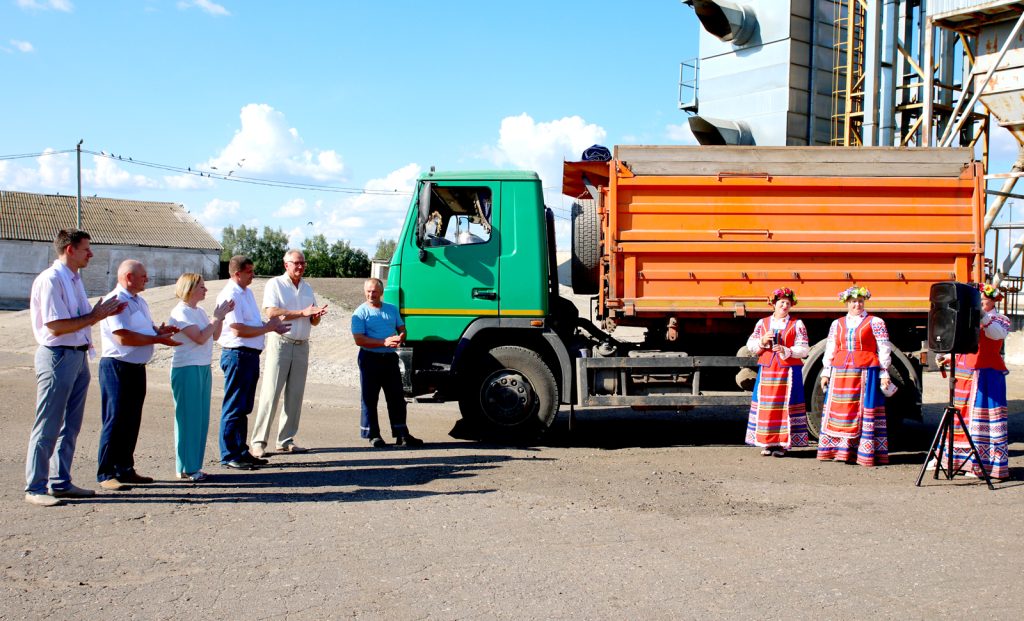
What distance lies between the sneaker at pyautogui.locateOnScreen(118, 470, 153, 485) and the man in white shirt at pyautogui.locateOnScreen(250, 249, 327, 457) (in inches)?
51.2

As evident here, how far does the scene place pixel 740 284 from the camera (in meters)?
8.62

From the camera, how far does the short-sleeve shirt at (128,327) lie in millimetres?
6219

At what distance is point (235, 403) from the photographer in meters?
7.35

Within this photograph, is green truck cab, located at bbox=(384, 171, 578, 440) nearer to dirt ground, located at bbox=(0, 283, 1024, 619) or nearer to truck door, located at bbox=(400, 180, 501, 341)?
truck door, located at bbox=(400, 180, 501, 341)

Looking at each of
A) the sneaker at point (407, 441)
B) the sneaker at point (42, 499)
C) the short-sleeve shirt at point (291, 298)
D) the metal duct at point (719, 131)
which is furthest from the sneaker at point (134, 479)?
the metal duct at point (719, 131)

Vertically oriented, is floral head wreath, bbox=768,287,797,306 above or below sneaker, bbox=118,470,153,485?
above

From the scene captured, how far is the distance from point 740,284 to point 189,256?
44491 millimetres

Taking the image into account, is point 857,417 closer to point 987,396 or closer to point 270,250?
point 987,396

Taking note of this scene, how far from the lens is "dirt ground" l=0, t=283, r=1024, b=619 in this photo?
13.9 feet

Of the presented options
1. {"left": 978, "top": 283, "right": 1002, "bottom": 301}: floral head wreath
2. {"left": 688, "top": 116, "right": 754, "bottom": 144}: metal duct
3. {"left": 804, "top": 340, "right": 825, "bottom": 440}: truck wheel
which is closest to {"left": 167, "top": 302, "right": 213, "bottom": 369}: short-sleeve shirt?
{"left": 804, "top": 340, "right": 825, "bottom": 440}: truck wheel

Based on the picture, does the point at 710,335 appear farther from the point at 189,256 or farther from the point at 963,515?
the point at 189,256

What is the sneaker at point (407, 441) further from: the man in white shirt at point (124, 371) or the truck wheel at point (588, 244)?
the man in white shirt at point (124, 371)

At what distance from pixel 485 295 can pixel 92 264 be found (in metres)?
42.7

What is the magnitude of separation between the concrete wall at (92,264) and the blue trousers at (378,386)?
125 feet
